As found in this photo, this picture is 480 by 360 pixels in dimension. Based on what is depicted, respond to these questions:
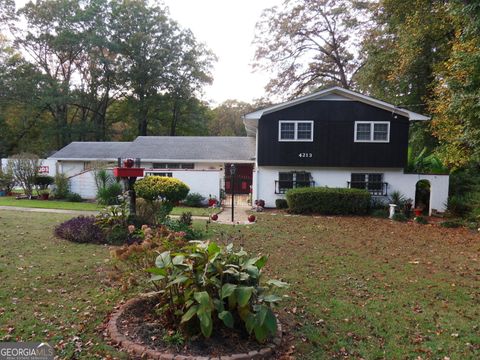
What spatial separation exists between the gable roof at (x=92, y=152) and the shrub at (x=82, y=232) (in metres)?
15.6

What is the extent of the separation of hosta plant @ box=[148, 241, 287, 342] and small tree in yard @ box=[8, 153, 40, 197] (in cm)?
1818

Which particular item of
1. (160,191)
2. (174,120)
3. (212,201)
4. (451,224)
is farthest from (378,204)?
(174,120)

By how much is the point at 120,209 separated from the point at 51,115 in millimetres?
34653

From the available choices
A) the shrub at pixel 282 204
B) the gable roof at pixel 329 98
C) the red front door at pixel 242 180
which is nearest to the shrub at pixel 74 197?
the red front door at pixel 242 180

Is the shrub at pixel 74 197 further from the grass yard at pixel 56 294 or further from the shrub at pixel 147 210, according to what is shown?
the shrub at pixel 147 210

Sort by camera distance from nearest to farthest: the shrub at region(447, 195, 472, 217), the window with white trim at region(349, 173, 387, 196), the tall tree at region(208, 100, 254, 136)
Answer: the shrub at region(447, 195, 472, 217), the window with white trim at region(349, 173, 387, 196), the tall tree at region(208, 100, 254, 136)

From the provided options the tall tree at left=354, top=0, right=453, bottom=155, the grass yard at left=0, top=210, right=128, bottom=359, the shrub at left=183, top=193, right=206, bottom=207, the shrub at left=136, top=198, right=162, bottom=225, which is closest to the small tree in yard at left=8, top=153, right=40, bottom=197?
the shrub at left=183, top=193, right=206, bottom=207

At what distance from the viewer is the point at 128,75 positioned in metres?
34.7

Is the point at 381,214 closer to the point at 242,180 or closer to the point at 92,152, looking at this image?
the point at 242,180

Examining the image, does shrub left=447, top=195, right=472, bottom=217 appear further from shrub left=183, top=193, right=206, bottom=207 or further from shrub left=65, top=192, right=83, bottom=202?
shrub left=65, top=192, right=83, bottom=202

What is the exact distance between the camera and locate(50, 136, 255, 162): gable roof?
21.4 meters

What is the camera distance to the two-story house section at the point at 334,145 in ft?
53.0

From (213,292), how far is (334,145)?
560 inches

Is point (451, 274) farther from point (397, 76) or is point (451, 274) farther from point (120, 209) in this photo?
point (397, 76)
